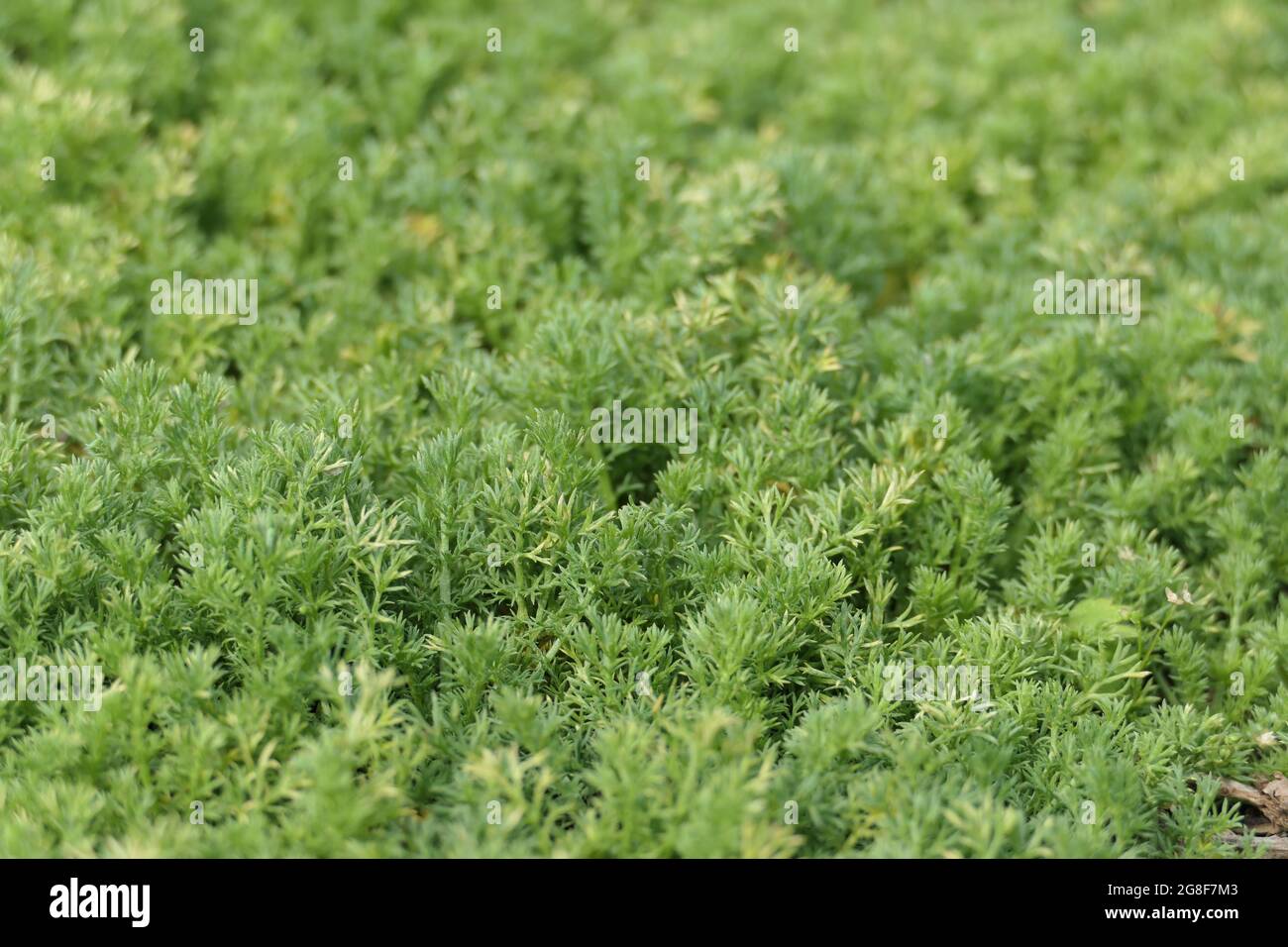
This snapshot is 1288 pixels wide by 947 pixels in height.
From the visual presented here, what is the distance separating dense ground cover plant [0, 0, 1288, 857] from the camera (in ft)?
10.5

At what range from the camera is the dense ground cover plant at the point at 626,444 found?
10.5 feet

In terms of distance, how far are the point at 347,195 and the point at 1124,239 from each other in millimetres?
3244

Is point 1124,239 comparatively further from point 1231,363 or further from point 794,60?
point 794,60

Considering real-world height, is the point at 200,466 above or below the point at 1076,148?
below

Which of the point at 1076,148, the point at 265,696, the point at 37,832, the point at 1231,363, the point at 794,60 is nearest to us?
the point at 37,832

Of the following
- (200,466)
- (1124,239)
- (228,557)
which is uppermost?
(1124,239)

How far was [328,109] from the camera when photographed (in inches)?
209

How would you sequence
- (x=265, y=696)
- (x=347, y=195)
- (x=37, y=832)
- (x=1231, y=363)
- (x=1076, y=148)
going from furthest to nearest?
(x=1076, y=148) → (x=347, y=195) → (x=1231, y=363) → (x=265, y=696) → (x=37, y=832)

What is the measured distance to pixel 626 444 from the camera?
161 inches
